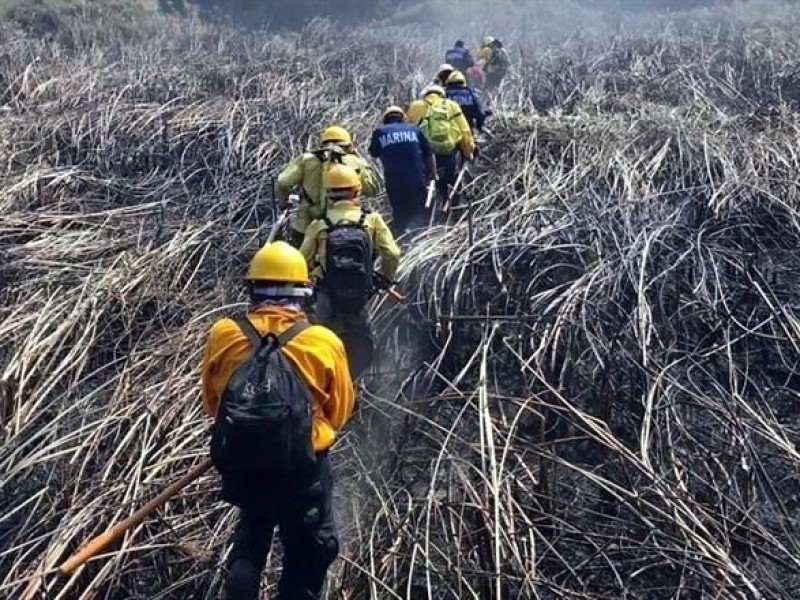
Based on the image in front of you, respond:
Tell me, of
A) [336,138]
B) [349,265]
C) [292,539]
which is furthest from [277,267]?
[336,138]

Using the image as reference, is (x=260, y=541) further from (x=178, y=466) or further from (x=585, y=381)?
(x=585, y=381)

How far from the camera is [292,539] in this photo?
10.5 ft

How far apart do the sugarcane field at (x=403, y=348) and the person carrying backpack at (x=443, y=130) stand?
2cm

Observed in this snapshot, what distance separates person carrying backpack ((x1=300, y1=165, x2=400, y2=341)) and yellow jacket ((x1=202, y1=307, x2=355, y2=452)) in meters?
1.47

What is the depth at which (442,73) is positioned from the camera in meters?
8.28

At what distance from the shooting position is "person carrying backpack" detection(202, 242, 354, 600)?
9.29 ft

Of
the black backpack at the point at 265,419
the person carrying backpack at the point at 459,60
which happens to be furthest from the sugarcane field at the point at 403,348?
the person carrying backpack at the point at 459,60

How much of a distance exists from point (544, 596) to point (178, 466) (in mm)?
1849

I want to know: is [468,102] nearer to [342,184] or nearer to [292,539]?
[342,184]

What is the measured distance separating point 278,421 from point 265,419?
0.14 feet

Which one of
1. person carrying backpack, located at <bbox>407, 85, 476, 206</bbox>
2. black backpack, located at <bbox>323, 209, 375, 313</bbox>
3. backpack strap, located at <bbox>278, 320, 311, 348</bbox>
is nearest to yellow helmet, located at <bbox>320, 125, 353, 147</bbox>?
black backpack, located at <bbox>323, 209, 375, 313</bbox>

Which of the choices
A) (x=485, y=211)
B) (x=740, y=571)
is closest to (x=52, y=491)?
(x=740, y=571)

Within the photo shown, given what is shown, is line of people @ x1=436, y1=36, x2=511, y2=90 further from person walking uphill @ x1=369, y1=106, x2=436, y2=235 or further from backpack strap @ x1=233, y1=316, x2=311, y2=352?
backpack strap @ x1=233, y1=316, x2=311, y2=352

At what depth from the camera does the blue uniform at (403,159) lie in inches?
253
